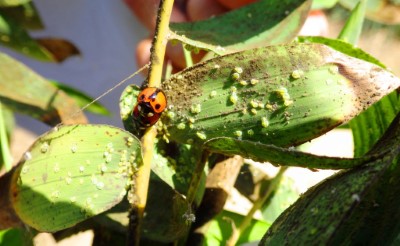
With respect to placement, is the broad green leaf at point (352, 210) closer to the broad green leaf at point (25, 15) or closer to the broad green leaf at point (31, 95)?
the broad green leaf at point (31, 95)

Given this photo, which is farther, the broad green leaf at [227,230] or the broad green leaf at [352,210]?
the broad green leaf at [227,230]

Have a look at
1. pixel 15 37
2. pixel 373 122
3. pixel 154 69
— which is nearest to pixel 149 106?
pixel 154 69

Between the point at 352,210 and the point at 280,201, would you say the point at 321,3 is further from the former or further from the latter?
the point at 352,210

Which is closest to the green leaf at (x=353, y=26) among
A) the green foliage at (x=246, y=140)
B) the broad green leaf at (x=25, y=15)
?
the green foliage at (x=246, y=140)

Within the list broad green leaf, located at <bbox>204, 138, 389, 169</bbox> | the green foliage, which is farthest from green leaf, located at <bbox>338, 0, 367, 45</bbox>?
broad green leaf, located at <bbox>204, 138, 389, 169</bbox>

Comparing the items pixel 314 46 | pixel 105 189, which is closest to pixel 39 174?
pixel 105 189

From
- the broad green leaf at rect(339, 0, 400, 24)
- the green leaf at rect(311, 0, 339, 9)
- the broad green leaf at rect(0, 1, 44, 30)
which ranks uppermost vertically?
the broad green leaf at rect(339, 0, 400, 24)

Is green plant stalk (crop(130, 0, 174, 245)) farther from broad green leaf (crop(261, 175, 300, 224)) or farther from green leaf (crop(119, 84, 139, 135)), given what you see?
broad green leaf (crop(261, 175, 300, 224))
